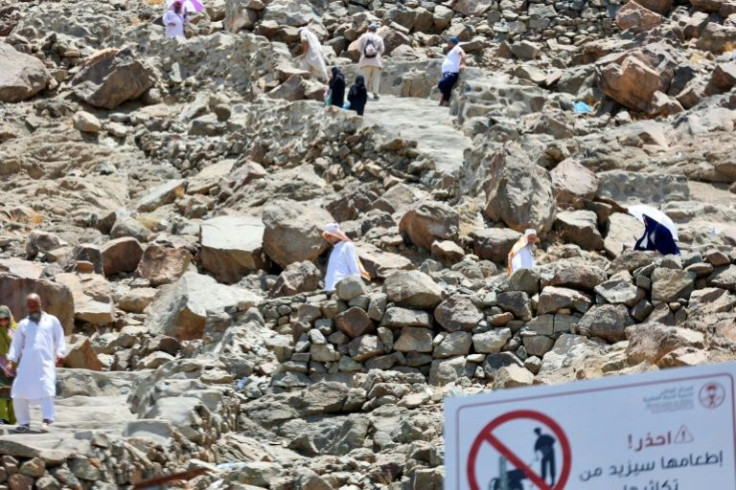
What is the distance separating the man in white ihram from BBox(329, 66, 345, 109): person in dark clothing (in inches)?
412

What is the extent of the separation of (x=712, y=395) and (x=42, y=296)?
12.9 meters

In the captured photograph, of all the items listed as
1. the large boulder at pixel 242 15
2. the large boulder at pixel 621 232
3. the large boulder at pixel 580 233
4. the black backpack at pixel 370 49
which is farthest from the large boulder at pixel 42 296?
the large boulder at pixel 242 15

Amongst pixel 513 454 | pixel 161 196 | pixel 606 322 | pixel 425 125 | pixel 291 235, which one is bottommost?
pixel 161 196

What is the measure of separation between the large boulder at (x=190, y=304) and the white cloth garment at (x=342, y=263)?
79 cm

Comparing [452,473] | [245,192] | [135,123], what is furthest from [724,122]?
[452,473]

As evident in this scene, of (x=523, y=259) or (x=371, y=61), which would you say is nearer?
(x=523, y=259)

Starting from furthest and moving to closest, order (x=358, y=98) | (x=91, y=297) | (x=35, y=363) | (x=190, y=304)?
(x=358, y=98), (x=91, y=297), (x=190, y=304), (x=35, y=363)

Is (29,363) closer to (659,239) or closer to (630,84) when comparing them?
(659,239)

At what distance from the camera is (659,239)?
16750 mm

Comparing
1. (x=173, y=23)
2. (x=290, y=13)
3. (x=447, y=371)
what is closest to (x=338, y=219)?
(x=447, y=371)

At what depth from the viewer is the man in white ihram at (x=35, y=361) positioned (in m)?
13.6

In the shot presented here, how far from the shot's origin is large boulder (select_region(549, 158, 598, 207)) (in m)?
21.3

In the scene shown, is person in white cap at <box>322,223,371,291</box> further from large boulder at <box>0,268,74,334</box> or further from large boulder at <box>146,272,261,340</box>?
large boulder at <box>0,268,74,334</box>

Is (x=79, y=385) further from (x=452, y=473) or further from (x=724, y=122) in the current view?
(x=724, y=122)
